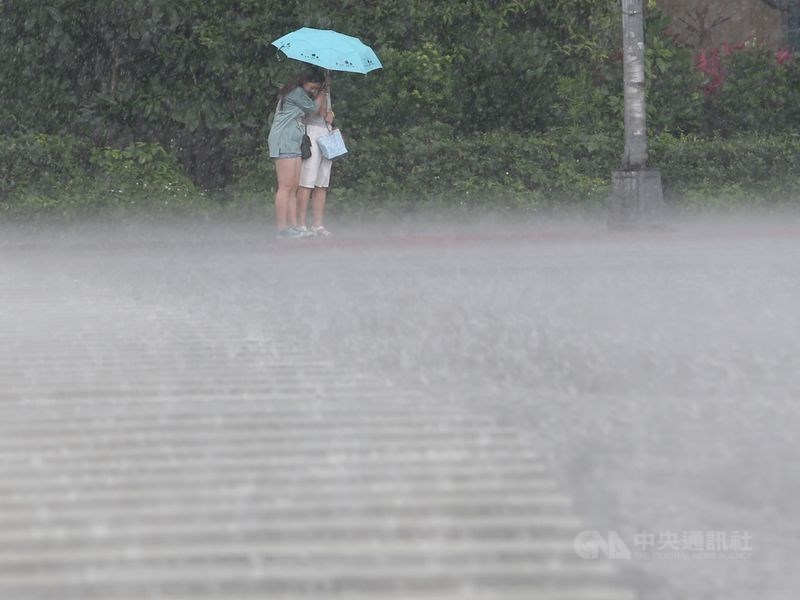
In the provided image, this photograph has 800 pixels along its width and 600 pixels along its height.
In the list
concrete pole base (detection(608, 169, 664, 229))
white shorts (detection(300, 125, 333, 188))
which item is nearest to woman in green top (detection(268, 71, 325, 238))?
white shorts (detection(300, 125, 333, 188))

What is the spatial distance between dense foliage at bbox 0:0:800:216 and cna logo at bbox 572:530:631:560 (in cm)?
1546

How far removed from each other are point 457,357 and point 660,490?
3.46 meters

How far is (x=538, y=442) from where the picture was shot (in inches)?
258

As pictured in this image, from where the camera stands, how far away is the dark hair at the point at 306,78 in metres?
17.9

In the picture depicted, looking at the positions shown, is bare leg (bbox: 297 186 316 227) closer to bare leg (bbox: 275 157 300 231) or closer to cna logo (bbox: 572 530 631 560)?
bare leg (bbox: 275 157 300 231)

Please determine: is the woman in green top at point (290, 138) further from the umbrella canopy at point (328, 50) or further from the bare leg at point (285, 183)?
the umbrella canopy at point (328, 50)

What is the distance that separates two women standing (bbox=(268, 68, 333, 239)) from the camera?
1777 centimetres

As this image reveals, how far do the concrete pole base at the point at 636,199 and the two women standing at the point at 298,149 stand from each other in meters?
3.38

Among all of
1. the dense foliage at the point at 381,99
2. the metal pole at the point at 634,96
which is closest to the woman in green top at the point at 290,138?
the dense foliage at the point at 381,99

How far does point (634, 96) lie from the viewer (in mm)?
19781

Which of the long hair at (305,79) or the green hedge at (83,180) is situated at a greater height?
the long hair at (305,79)

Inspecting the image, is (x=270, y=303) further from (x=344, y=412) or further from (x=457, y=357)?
(x=344, y=412)

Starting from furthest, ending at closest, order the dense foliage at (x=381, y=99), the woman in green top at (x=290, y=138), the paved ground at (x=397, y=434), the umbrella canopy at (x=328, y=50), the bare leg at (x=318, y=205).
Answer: the dense foliage at (x=381, y=99) → the umbrella canopy at (x=328, y=50) → the bare leg at (x=318, y=205) → the woman in green top at (x=290, y=138) → the paved ground at (x=397, y=434)

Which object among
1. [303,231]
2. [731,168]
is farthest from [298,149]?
[731,168]
